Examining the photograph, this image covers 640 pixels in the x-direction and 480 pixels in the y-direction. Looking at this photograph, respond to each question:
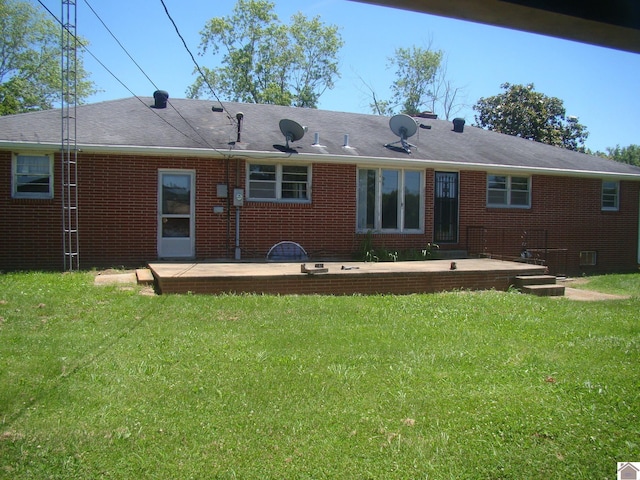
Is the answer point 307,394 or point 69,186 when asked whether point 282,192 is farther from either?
point 307,394

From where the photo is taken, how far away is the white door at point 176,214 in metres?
11.8

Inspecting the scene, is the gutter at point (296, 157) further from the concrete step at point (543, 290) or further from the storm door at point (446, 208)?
the concrete step at point (543, 290)

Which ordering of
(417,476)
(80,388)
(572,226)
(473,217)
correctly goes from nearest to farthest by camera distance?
(417,476) < (80,388) < (473,217) < (572,226)

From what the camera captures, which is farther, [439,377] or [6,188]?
[6,188]

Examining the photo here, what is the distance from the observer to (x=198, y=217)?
11930mm

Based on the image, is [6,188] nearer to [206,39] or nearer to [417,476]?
[417,476]

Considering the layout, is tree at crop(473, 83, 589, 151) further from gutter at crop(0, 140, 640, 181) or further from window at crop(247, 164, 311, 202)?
window at crop(247, 164, 311, 202)

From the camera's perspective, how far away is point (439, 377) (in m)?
4.86

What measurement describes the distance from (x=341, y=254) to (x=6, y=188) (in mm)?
7307

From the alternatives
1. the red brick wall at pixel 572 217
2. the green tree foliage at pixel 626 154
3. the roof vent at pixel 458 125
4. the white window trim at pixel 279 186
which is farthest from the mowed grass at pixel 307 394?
the green tree foliage at pixel 626 154

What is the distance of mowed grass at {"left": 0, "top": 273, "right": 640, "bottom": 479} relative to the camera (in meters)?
3.42

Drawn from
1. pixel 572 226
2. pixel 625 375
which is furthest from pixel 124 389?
pixel 572 226

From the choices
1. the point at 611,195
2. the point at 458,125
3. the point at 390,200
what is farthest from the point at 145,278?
the point at 611,195

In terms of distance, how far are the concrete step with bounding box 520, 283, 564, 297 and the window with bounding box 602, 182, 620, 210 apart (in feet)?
25.5
